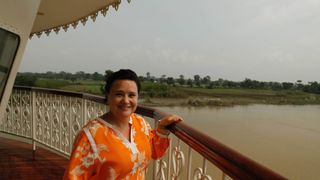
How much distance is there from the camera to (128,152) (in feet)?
4.15

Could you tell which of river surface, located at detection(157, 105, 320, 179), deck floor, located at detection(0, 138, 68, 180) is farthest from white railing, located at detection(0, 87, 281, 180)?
river surface, located at detection(157, 105, 320, 179)

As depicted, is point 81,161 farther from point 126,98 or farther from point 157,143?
point 157,143

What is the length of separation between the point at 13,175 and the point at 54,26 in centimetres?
321

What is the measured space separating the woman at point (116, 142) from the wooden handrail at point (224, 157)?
7.7 inches

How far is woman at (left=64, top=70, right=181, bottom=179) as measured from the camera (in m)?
1.21

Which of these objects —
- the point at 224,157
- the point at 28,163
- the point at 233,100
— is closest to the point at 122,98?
the point at 224,157

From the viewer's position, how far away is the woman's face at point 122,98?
134cm

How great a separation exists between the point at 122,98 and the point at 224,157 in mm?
548

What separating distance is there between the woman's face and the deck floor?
7.81 ft

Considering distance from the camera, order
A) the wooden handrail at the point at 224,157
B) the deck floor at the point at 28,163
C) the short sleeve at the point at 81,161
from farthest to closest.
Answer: the deck floor at the point at 28,163, the short sleeve at the point at 81,161, the wooden handrail at the point at 224,157

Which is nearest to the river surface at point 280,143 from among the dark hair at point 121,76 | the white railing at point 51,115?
the white railing at point 51,115

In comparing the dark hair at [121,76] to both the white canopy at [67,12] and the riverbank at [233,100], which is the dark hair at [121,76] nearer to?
the white canopy at [67,12]

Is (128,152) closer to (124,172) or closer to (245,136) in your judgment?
(124,172)

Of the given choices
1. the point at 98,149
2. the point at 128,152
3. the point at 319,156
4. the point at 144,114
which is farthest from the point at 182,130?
the point at 319,156
